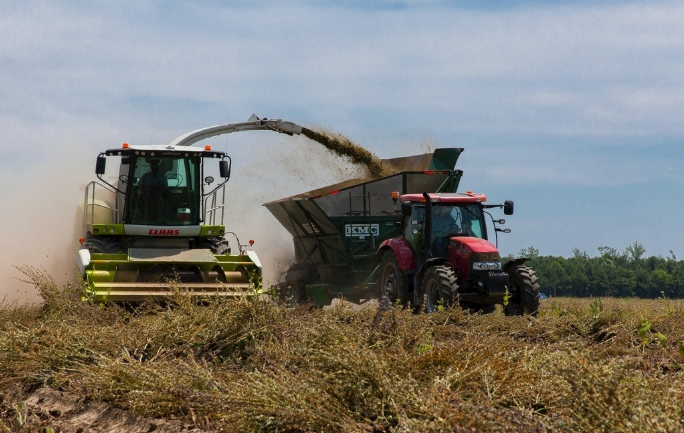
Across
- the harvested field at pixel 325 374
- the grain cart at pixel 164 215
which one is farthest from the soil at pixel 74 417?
the grain cart at pixel 164 215

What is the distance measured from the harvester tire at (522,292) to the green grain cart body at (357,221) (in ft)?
10.9

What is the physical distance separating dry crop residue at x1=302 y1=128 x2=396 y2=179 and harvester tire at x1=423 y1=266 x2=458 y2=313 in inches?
225

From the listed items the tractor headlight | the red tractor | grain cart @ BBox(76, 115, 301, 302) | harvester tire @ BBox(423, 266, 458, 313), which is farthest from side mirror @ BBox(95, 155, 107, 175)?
the tractor headlight

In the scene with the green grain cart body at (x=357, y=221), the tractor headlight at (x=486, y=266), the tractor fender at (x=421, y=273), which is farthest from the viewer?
the green grain cart body at (x=357, y=221)

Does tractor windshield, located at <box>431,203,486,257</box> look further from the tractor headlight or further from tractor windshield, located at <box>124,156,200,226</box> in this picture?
tractor windshield, located at <box>124,156,200,226</box>

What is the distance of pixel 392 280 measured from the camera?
13.3m

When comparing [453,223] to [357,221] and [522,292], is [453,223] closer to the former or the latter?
[522,292]

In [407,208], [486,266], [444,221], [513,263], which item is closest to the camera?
[486,266]

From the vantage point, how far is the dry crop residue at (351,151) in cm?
1762

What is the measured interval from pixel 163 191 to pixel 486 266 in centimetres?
482

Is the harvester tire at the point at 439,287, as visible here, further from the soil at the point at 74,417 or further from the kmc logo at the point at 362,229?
the soil at the point at 74,417

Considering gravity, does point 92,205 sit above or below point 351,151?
below

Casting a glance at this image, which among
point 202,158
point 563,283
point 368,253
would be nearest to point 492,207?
point 368,253

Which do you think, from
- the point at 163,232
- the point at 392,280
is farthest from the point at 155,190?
the point at 392,280
